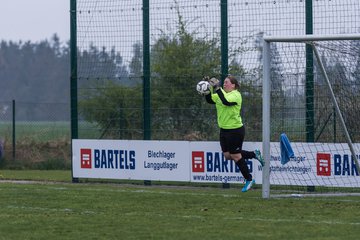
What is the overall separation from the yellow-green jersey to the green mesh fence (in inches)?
79.7

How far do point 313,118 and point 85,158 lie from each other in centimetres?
525

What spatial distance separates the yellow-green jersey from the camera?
1688 centimetres

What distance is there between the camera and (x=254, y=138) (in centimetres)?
1905

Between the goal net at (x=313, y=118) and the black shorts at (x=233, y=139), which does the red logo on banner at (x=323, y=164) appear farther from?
the black shorts at (x=233, y=139)

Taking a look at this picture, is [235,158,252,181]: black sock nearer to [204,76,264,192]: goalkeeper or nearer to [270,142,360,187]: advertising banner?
[204,76,264,192]: goalkeeper

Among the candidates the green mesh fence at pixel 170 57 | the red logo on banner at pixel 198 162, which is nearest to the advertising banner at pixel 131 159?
the red logo on banner at pixel 198 162

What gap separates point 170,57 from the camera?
2048 cm

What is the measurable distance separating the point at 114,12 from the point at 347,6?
516 centimetres

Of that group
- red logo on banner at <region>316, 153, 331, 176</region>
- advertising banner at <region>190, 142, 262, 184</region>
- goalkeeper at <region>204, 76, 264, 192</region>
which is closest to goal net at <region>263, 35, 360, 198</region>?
red logo on banner at <region>316, 153, 331, 176</region>

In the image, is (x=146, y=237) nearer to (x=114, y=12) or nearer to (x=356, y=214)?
(x=356, y=214)

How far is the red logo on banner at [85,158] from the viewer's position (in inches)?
814

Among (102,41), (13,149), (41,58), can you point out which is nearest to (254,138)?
(102,41)

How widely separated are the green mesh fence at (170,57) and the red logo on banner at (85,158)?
0.42m

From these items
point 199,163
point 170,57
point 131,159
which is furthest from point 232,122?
point 170,57
